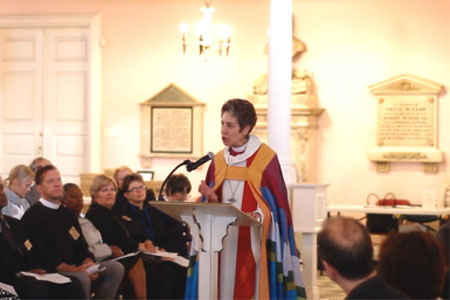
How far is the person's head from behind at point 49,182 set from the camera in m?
5.52

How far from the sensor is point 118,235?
20.3ft

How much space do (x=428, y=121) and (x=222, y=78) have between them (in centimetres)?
293

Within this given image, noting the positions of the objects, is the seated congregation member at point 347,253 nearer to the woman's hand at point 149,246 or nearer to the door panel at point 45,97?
the woman's hand at point 149,246

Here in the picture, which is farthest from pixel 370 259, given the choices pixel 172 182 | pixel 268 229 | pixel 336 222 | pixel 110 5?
pixel 110 5

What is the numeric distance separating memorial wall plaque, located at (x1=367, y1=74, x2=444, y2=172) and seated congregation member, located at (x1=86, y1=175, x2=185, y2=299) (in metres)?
5.64

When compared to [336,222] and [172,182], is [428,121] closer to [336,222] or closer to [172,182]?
[172,182]

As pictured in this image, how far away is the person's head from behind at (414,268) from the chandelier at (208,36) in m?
8.35

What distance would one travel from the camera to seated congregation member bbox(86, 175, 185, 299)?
6.16 metres

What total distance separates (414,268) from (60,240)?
3.43 metres

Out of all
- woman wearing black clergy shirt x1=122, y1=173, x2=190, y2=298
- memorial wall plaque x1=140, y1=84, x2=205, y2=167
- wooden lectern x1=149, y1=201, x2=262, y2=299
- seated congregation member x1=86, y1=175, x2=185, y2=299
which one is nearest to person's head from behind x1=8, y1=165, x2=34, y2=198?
seated congregation member x1=86, y1=175, x2=185, y2=299

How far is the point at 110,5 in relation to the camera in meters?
12.0

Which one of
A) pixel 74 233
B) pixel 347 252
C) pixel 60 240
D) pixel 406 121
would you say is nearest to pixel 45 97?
pixel 406 121

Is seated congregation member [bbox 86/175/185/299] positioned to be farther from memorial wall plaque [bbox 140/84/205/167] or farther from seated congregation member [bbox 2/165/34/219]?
memorial wall plaque [bbox 140/84/205/167]

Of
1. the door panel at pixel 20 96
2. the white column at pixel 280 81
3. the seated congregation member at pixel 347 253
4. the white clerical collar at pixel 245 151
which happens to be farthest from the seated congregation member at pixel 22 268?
the door panel at pixel 20 96
